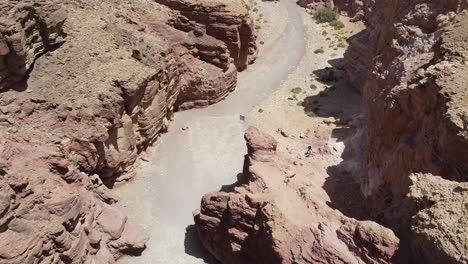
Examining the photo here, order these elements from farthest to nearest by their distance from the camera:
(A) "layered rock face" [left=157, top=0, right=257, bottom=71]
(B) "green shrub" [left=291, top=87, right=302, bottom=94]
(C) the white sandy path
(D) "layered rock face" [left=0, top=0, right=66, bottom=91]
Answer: (B) "green shrub" [left=291, top=87, right=302, bottom=94] → (A) "layered rock face" [left=157, top=0, right=257, bottom=71] → (C) the white sandy path → (D) "layered rock face" [left=0, top=0, right=66, bottom=91]

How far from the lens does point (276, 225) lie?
1479cm

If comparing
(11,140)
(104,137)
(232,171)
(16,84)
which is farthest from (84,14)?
(232,171)

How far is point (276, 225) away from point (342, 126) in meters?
14.6

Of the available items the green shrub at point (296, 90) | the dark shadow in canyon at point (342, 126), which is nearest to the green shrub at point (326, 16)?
the dark shadow in canyon at point (342, 126)

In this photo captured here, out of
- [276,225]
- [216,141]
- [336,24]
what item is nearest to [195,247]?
[276,225]

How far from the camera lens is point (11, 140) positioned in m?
18.2

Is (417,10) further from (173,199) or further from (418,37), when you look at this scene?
(173,199)

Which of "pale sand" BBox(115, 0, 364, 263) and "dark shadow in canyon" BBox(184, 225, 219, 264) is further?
"pale sand" BBox(115, 0, 364, 263)

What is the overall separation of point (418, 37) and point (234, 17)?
1400 cm

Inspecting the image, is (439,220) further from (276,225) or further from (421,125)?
(421,125)

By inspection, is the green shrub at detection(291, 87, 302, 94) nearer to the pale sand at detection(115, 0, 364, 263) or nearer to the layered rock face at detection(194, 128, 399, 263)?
the pale sand at detection(115, 0, 364, 263)

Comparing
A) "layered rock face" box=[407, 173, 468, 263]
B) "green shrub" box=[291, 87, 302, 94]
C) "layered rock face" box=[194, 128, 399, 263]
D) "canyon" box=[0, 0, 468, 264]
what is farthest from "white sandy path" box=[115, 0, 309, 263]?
"layered rock face" box=[407, 173, 468, 263]

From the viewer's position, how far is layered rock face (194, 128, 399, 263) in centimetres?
1288

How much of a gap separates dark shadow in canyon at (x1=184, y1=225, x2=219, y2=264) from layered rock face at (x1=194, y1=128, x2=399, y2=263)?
0.61 meters
